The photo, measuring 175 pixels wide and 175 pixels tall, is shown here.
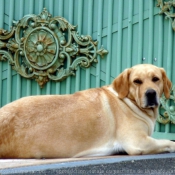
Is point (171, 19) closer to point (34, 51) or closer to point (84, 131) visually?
point (34, 51)

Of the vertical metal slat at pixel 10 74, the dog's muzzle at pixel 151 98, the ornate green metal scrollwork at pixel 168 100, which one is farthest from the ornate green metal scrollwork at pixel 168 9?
the dog's muzzle at pixel 151 98

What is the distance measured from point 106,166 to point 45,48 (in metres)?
4.33

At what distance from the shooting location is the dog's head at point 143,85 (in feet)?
24.8

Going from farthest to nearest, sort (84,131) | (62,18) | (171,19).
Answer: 1. (62,18)
2. (171,19)
3. (84,131)

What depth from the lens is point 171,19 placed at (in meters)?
10.0

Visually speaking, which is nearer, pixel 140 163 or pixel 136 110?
pixel 140 163

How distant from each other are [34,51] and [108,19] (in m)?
1.16

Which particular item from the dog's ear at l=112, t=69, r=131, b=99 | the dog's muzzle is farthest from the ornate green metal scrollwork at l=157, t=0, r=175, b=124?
the dog's muzzle

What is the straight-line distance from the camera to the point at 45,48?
10.9 meters

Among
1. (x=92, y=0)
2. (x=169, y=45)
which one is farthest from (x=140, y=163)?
(x=92, y=0)

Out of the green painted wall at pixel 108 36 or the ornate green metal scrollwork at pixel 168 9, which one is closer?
the ornate green metal scrollwork at pixel 168 9

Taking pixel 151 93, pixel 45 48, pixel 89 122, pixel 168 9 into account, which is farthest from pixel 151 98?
pixel 45 48

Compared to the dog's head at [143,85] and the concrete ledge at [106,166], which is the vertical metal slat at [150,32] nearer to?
the dog's head at [143,85]

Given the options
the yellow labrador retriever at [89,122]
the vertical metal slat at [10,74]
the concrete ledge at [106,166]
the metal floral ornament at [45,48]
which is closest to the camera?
the concrete ledge at [106,166]
